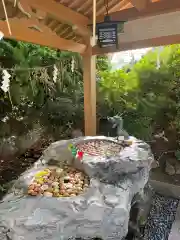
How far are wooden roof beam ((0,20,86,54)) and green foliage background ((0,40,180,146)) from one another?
2.61 ft

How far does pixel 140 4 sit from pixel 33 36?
143 cm

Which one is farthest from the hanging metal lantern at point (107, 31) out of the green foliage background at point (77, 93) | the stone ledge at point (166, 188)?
the stone ledge at point (166, 188)

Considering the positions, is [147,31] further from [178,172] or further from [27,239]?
[27,239]

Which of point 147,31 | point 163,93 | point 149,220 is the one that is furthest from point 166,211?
point 147,31

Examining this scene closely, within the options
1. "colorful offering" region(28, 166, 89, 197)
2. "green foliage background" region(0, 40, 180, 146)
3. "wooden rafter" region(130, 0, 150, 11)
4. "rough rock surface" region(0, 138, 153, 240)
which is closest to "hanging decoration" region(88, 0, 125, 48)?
"wooden rafter" region(130, 0, 150, 11)

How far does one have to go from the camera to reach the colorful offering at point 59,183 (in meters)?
2.19

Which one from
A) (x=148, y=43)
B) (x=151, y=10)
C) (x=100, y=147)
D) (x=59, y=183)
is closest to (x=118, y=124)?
(x=100, y=147)

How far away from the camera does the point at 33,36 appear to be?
271 cm

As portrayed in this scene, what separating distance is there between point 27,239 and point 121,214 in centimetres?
79

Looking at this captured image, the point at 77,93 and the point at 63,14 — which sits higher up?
the point at 63,14

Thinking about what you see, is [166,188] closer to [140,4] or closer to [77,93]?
[77,93]

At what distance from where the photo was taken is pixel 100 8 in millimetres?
3488

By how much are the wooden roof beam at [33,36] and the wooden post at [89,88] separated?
25 cm

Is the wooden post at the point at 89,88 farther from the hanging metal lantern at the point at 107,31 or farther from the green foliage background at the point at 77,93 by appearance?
the hanging metal lantern at the point at 107,31
